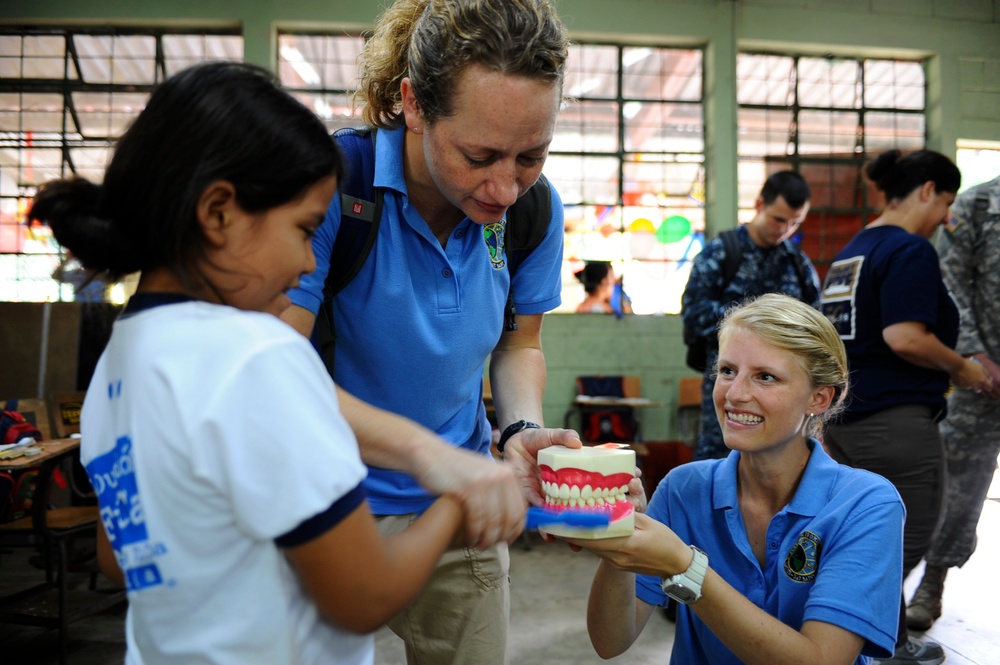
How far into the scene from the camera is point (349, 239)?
134 cm

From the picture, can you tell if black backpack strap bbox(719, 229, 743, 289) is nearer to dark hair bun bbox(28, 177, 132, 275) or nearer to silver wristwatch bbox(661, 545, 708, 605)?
silver wristwatch bbox(661, 545, 708, 605)

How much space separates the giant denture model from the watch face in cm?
14

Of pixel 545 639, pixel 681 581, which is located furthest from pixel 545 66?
pixel 545 639

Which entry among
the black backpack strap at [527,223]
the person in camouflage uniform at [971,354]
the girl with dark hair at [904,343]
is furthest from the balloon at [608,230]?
the black backpack strap at [527,223]

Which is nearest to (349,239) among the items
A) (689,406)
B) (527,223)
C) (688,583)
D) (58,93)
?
(527,223)

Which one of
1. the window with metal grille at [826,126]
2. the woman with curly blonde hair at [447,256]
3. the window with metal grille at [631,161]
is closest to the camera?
the woman with curly blonde hair at [447,256]

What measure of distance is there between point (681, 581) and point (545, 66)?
865 millimetres

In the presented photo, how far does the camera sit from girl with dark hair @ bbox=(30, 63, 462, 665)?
733mm

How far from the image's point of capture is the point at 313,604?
32.8 inches

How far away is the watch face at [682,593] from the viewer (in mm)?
1295

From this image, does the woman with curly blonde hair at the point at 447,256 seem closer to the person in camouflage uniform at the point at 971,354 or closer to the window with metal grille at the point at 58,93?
the person in camouflage uniform at the point at 971,354

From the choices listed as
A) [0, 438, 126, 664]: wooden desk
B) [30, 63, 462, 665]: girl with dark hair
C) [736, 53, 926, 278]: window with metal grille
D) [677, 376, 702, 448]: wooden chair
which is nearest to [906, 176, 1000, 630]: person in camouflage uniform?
[30, 63, 462, 665]: girl with dark hair

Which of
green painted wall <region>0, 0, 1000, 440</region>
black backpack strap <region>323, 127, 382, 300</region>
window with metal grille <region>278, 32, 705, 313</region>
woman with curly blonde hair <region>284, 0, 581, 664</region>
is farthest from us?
window with metal grille <region>278, 32, 705, 313</region>

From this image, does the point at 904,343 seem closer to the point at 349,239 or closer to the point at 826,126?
the point at 349,239
